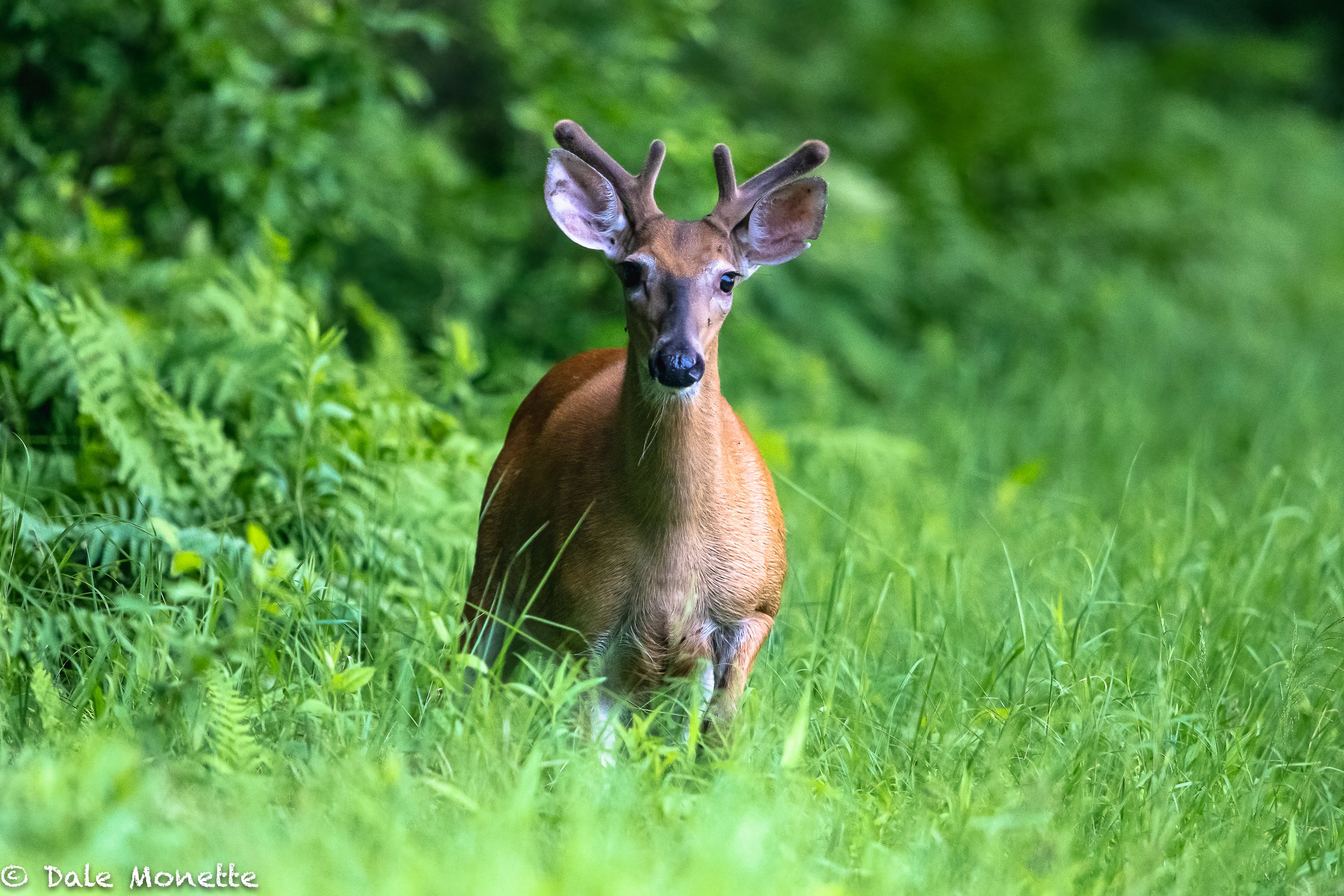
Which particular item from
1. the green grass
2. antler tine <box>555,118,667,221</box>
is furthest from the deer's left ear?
the green grass

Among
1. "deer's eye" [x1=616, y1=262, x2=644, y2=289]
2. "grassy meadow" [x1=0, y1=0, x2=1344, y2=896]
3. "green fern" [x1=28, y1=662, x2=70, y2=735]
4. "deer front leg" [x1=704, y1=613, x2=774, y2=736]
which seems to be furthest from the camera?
"deer's eye" [x1=616, y1=262, x2=644, y2=289]

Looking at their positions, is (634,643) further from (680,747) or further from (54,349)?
(54,349)

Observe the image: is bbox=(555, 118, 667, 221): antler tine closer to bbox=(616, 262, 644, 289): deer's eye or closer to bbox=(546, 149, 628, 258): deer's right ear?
bbox=(546, 149, 628, 258): deer's right ear

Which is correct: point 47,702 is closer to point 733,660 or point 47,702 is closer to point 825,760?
point 733,660

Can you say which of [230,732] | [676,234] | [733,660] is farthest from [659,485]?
[230,732]

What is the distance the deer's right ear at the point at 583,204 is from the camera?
3.33m

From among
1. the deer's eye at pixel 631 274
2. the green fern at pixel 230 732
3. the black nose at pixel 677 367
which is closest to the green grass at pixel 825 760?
the green fern at pixel 230 732

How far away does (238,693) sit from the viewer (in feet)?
9.33

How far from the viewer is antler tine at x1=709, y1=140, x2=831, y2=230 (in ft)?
10.7

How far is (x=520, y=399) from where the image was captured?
5.25 m

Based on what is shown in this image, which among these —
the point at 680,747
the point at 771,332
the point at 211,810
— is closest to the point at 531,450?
the point at 680,747

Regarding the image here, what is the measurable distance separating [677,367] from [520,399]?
238 cm

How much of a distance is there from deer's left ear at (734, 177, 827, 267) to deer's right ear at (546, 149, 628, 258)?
0.31 meters

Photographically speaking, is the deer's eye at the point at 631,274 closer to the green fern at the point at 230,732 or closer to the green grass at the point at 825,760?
the green grass at the point at 825,760
